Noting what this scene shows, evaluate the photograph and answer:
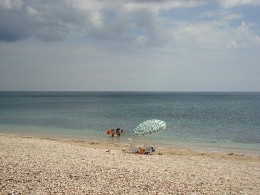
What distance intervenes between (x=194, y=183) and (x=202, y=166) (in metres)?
4.55

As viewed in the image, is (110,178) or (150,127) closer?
(110,178)

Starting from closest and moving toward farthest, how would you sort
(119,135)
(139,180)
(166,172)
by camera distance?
(139,180) < (166,172) < (119,135)

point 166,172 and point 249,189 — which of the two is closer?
point 249,189

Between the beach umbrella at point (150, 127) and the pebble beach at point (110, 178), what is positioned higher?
the beach umbrella at point (150, 127)


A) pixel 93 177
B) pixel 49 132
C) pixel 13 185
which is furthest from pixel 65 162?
pixel 49 132

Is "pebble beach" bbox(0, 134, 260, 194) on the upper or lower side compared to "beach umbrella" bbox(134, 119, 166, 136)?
lower

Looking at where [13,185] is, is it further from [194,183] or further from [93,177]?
[194,183]

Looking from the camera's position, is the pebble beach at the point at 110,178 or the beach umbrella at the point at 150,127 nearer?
the pebble beach at the point at 110,178

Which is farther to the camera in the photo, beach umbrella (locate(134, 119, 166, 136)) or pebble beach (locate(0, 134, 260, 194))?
beach umbrella (locate(134, 119, 166, 136))

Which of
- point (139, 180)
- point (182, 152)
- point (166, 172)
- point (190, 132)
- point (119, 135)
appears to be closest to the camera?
point (139, 180)

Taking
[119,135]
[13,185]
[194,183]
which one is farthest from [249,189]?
[119,135]

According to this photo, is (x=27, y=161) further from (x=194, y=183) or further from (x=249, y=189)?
(x=249, y=189)

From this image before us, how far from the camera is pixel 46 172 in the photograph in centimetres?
1255

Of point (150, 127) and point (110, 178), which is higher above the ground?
point (150, 127)
